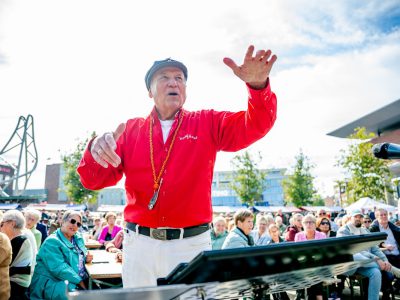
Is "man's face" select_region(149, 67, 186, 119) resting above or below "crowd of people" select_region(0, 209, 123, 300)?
above

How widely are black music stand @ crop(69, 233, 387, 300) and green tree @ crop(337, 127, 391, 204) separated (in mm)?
25292

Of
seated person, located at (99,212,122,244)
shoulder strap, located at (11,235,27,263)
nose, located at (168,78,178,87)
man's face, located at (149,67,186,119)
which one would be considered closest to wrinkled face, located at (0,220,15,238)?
shoulder strap, located at (11,235,27,263)

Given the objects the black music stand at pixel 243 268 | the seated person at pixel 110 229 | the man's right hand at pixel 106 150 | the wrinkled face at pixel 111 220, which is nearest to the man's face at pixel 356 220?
the seated person at pixel 110 229

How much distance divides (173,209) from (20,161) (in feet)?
79.3

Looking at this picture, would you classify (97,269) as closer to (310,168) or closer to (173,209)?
(173,209)

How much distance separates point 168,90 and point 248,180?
36200 millimetres

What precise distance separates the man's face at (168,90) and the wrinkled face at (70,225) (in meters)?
4.00

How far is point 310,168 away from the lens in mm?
39656

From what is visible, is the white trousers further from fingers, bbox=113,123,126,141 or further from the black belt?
fingers, bbox=113,123,126,141

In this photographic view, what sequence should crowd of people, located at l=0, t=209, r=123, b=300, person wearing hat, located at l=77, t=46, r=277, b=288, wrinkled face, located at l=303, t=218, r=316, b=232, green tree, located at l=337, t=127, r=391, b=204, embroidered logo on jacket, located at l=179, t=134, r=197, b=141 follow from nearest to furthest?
1. person wearing hat, located at l=77, t=46, r=277, b=288
2. embroidered logo on jacket, located at l=179, t=134, r=197, b=141
3. crowd of people, located at l=0, t=209, r=123, b=300
4. wrinkled face, located at l=303, t=218, r=316, b=232
5. green tree, located at l=337, t=127, r=391, b=204

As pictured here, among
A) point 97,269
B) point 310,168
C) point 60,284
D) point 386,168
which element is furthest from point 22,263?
point 310,168

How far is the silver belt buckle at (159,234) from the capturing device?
6.70 feet

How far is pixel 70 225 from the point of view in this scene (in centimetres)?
573

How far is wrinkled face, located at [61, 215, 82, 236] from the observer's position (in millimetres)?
5734
